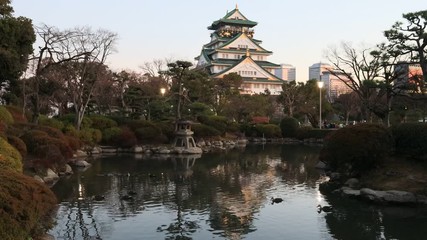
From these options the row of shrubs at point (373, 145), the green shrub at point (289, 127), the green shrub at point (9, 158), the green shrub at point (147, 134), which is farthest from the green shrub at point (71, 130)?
the green shrub at point (289, 127)

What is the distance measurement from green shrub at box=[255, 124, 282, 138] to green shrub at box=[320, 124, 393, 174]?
31183 millimetres

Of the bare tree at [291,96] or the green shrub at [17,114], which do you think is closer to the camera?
the green shrub at [17,114]

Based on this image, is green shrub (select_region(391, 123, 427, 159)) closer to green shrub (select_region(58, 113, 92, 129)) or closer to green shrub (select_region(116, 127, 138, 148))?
green shrub (select_region(116, 127, 138, 148))

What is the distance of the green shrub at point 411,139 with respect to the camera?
57.4ft

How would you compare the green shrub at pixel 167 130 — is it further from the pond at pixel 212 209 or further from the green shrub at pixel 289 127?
the green shrub at pixel 289 127

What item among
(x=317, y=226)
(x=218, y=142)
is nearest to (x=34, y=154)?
(x=317, y=226)

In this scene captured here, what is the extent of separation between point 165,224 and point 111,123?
2419cm

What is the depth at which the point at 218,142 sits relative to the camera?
41.5 metres

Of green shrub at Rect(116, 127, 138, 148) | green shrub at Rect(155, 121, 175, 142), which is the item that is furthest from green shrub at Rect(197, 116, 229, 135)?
green shrub at Rect(116, 127, 138, 148)

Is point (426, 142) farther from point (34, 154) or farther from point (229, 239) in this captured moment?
point (34, 154)

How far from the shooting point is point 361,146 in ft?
57.2

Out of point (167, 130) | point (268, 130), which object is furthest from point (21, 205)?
point (268, 130)

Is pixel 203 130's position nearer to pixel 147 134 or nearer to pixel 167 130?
pixel 167 130

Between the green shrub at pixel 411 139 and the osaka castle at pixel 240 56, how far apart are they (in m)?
48.1
